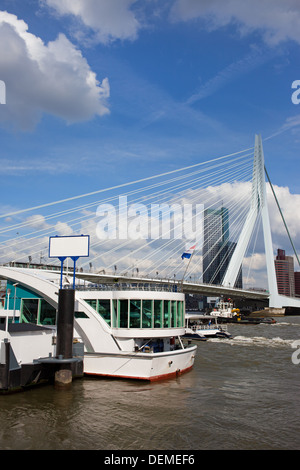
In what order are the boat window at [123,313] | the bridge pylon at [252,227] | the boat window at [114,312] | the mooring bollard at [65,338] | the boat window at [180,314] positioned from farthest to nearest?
the bridge pylon at [252,227] < the boat window at [180,314] < the boat window at [114,312] < the boat window at [123,313] < the mooring bollard at [65,338]

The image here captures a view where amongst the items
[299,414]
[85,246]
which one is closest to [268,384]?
[299,414]

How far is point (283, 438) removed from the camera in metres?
12.7

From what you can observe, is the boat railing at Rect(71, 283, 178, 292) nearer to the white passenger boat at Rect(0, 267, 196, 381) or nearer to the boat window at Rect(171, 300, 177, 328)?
the white passenger boat at Rect(0, 267, 196, 381)

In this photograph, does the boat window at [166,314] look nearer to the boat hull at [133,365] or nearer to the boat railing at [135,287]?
the boat railing at [135,287]

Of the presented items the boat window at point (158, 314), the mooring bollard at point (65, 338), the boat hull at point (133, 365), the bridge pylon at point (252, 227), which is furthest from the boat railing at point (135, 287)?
the bridge pylon at point (252, 227)

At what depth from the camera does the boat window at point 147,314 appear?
66.3 ft

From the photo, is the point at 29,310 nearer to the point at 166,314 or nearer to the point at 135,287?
the point at 135,287

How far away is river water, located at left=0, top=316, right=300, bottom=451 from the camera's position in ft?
39.4

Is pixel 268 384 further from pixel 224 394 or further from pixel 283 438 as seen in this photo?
pixel 283 438

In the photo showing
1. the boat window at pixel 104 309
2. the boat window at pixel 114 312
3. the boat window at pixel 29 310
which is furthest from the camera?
the boat window at pixel 29 310

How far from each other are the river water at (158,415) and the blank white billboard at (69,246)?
663 centimetres
